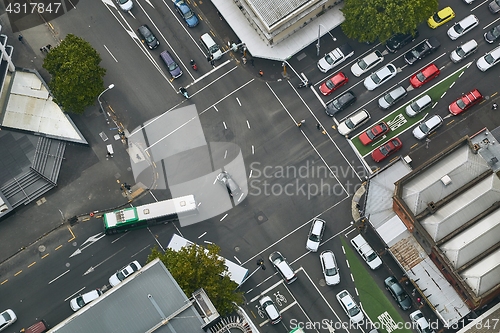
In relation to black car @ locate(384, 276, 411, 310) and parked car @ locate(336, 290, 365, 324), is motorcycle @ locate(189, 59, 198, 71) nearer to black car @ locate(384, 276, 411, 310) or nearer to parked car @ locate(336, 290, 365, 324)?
parked car @ locate(336, 290, 365, 324)

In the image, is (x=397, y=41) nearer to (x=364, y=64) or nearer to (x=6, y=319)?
(x=364, y=64)

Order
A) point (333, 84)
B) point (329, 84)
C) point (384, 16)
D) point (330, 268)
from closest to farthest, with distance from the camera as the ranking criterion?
point (330, 268)
point (384, 16)
point (333, 84)
point (329, 84)

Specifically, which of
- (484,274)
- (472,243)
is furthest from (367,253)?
(484,274)

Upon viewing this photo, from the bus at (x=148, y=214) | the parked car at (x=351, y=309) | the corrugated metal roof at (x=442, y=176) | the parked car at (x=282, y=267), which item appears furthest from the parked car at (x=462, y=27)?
the bus at (x=148, y=214)

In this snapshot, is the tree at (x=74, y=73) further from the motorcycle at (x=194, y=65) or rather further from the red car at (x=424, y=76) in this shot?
the red car at (x=424, y=76)

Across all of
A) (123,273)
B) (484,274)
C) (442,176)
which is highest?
(123,273)

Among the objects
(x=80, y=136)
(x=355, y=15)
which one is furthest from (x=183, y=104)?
(x=355, y=15)
